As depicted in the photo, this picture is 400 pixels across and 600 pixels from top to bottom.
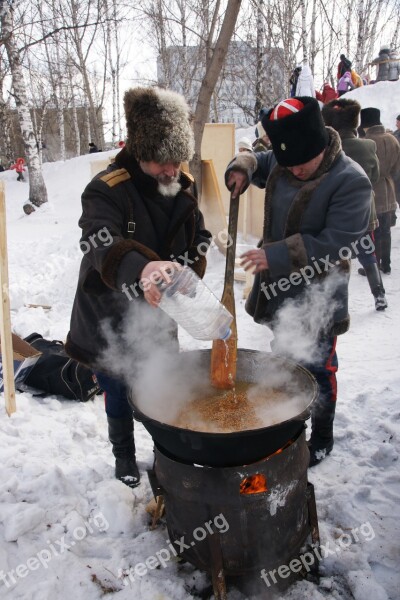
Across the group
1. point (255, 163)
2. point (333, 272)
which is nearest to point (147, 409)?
point (333, 272)

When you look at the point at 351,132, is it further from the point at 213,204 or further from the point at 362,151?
the point at 213,204

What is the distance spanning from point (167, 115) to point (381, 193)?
494 cm

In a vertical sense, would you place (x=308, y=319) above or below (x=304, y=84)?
below

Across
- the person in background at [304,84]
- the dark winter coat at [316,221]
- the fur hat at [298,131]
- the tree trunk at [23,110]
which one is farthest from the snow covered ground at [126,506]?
the tree trunk at [23,110]

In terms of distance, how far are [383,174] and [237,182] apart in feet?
14.5

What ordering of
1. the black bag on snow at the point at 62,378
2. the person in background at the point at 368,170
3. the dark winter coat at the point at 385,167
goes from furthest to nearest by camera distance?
1. the dark winter coat at the point at 385,167
2. the person in background at the point at 368,170
3. the black bag on snow at the point at 62,378

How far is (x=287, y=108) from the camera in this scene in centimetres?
239

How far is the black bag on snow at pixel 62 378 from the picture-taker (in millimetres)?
3852

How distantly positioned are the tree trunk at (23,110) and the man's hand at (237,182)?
10.5 meters

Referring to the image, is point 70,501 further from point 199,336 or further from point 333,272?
point 333,272

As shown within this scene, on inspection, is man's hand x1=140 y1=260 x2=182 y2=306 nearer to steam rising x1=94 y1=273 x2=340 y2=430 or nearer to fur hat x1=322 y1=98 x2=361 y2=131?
steam rising x1=94 y1=273 x2=340 y2=430

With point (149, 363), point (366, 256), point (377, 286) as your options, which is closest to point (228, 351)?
point (149, 363)

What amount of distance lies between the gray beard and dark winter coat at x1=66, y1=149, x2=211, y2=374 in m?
0.04

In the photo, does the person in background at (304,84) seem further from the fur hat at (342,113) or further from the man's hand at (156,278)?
the man's hand at (156,278)
